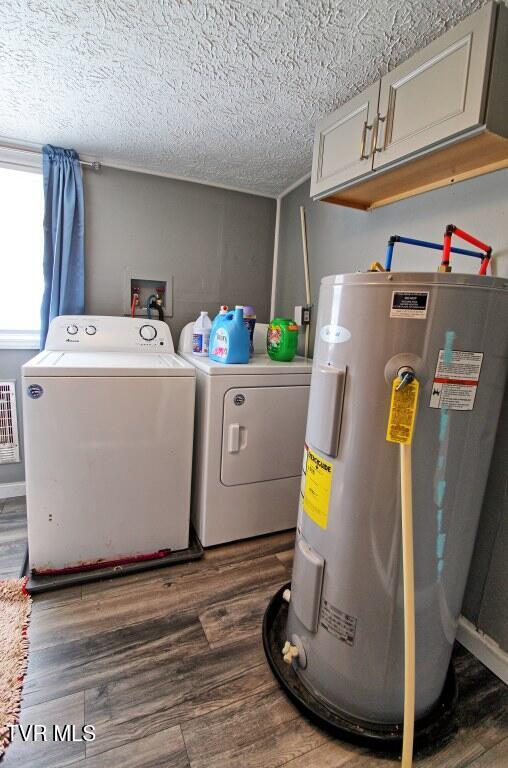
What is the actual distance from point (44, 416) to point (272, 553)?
1.26m

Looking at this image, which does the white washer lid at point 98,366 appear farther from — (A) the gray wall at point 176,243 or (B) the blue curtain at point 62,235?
(A) the gray wall at point 176,243

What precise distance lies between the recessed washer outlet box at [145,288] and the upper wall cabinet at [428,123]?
4.02 ft

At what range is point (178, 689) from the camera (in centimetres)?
117

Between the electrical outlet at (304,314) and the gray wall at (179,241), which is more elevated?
the gray wall at (179,241)

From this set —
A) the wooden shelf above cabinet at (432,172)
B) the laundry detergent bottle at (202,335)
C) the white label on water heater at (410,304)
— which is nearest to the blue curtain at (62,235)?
the laundry detergent bottle at (202,335)

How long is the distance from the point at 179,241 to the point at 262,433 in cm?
148

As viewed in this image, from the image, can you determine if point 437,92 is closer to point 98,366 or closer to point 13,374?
point 98,366

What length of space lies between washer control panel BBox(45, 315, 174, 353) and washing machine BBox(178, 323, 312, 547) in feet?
1.41

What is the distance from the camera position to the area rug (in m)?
1.06

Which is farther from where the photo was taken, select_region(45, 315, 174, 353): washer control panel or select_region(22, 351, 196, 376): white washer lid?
select_region(45, 315, 174, 353): washer control panel

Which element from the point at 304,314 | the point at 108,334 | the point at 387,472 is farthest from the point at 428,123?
the point at 108,334

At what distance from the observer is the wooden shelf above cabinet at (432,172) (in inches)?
45.2

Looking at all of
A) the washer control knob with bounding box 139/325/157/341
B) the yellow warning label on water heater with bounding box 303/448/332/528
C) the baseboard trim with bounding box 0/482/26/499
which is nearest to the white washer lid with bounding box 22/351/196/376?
the washer control knob with bounding box 139/325/157/341

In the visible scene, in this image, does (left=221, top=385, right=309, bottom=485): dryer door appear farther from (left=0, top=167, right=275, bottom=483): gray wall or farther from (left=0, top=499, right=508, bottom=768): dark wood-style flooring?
(left=0, top=167, right=275, bottom=483): gray wall
